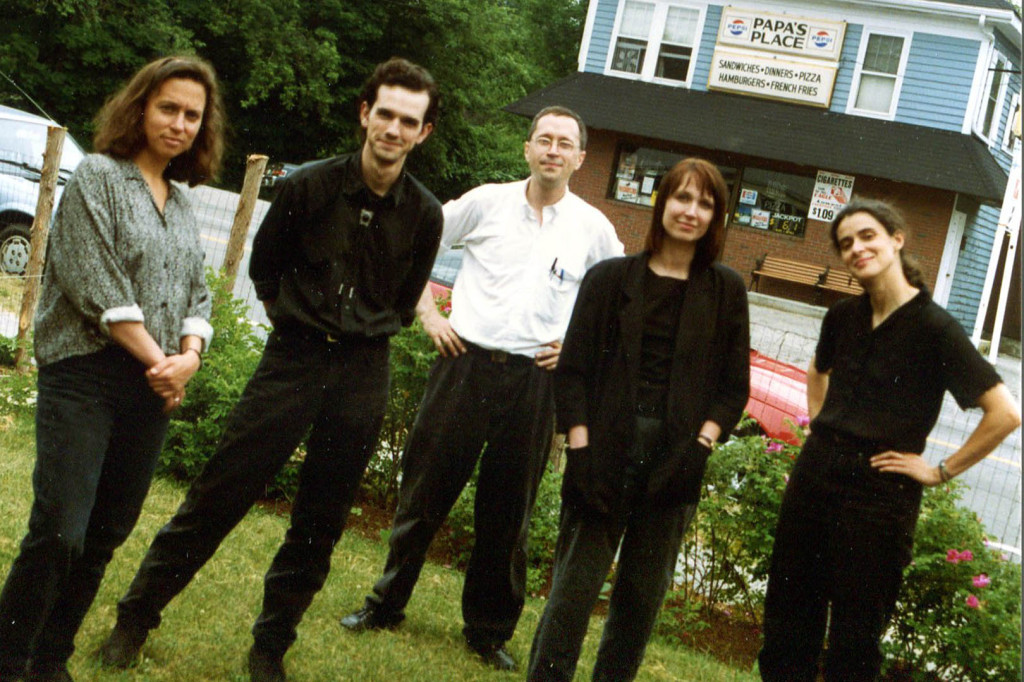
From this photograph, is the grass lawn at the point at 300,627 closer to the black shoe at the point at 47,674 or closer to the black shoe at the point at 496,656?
the black shoe at the point at 496,656

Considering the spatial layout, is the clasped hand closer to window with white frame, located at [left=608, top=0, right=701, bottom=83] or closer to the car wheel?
the car wheel

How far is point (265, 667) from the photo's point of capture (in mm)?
4109

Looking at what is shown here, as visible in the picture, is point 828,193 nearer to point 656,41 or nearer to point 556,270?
point 656,41

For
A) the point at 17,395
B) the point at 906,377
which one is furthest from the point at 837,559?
the point at 17,395

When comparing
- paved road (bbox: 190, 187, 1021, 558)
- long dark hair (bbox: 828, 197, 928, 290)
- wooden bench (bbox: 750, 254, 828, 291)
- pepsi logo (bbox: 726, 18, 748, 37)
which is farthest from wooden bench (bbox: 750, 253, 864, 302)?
long dark hair (bbox: 828, 197, 928, 290)

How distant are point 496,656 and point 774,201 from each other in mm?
22600

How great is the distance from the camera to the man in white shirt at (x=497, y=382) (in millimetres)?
4695

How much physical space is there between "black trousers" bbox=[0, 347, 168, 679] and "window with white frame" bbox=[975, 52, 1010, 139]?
25097 millimetres

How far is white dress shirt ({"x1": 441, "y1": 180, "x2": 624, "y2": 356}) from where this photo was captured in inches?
185

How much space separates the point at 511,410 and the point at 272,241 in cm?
127

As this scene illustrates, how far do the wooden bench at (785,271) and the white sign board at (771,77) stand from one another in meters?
3.65

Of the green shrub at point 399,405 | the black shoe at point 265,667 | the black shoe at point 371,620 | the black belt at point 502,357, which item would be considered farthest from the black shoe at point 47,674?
the green shrub at point 399,405

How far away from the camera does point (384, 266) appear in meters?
4.12

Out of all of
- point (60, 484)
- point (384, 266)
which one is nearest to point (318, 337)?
point (384, 266)
